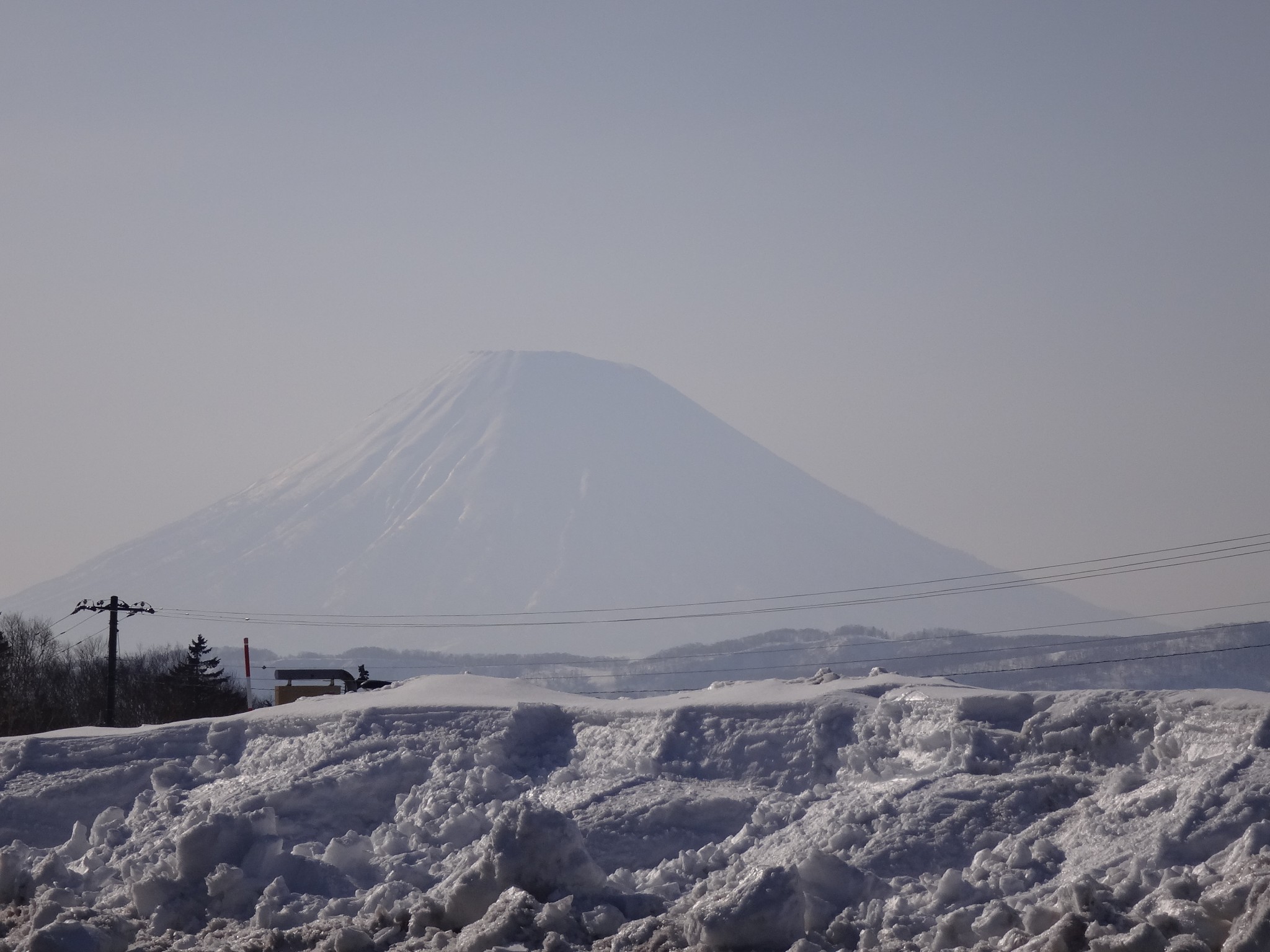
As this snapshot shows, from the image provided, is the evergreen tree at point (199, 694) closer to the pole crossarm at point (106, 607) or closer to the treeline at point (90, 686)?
the treeline at point (90, 686)

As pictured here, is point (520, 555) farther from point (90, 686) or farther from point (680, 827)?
point (680, 827)

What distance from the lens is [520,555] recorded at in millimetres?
175625

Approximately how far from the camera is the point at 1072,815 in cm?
985

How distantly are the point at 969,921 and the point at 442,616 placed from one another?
15296 cm

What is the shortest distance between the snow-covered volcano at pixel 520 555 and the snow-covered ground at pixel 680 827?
141 metres

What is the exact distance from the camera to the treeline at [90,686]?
167ft

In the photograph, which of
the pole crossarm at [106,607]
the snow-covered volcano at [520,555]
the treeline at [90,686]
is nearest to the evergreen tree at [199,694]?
the treeline at [90,686]

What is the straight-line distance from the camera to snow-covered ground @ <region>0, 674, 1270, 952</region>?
358 inches

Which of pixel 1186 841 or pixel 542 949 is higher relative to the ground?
pixel 1186 841

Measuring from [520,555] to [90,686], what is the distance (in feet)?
379

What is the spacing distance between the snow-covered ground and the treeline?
120ft

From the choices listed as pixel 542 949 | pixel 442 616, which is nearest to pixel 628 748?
pixel 542 949

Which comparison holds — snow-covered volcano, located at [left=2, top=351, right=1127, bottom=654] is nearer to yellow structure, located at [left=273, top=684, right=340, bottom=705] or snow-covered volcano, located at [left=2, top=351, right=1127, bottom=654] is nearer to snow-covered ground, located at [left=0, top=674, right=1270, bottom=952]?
yellow structure, located at [left=273, top=684, right=340, bottom=705]

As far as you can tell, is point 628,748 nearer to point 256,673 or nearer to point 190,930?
point 190,930
